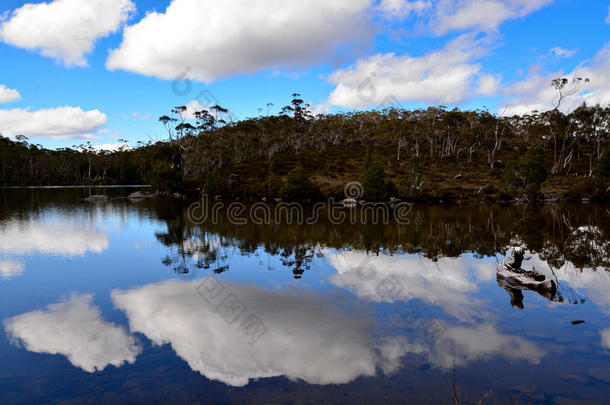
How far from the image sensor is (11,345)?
14.3 meters

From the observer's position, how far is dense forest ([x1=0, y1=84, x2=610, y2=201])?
80875 mm

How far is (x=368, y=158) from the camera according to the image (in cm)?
8056

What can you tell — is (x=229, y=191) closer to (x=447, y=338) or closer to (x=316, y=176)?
(x=316, y=176)

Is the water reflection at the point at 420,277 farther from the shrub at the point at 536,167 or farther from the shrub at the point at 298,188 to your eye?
the shrub at the point at 536,167

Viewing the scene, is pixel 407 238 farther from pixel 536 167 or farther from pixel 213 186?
pixel 213 186

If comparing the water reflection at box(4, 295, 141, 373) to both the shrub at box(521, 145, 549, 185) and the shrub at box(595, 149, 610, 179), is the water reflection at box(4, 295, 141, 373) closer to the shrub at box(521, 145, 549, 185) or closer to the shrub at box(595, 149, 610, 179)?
the shrub at box(521, 145, 549, 185)

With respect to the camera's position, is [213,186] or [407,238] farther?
[213,186]

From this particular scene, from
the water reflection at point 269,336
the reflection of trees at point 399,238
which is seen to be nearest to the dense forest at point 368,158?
the reflection of trees at point 399,238

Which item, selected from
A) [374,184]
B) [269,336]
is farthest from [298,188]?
[269,336]

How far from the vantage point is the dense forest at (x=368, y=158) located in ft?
265

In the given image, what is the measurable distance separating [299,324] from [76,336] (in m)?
8.84

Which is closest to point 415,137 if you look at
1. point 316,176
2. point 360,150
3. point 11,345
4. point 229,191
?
point 360,150

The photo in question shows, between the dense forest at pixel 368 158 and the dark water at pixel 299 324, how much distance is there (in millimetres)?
51369

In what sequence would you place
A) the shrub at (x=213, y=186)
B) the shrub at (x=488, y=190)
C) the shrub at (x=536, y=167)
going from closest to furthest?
the shrub at (x=536, y=167), the shrub at (x=488, y=190), the shrub at (x=213, y=186)
